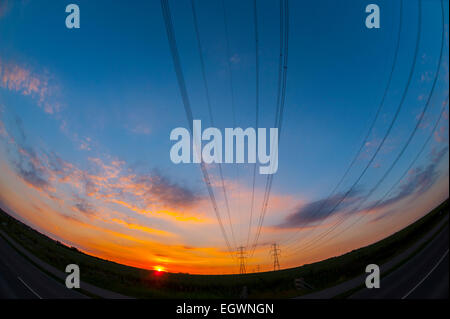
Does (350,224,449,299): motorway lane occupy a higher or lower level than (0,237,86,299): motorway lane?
higher

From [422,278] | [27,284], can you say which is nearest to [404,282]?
[422,278]

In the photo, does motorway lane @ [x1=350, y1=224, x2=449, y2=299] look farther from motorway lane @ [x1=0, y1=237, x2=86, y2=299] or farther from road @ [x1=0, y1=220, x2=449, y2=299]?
motorway lane @ [x1=0, y1=237, x2=86, y2=299]

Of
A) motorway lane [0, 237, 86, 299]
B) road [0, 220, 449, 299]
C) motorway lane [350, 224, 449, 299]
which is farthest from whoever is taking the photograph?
motorway lane [0, 237, 86, 299]

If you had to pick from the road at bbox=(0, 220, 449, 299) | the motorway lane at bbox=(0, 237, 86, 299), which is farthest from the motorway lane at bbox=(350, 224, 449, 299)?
the motorway lane at bbox=(0, 237, 86, 299)

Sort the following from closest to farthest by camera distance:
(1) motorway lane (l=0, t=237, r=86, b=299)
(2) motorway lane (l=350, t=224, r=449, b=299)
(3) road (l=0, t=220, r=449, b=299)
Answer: (2) motorway lane (l=350, t=224, r=449, b=299)
(3) road (l=0, t=220, r=449, b=299)
(1) motorway lane (l=0, t=237, r=86, b=299)

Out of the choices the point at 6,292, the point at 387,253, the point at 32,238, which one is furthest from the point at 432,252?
the point at 32,238
